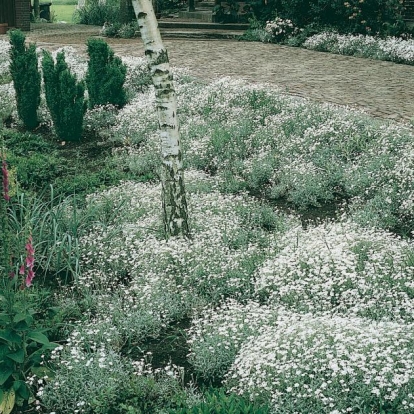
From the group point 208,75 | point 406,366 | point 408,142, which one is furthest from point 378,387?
point 208,75

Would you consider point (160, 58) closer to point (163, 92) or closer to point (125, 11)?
point (163, 92)

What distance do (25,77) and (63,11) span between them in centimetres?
3774

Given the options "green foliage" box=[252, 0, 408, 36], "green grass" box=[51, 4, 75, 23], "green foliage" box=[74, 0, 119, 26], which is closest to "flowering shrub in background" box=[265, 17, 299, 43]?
"green foliage" box=[252, 0, 408, 36]

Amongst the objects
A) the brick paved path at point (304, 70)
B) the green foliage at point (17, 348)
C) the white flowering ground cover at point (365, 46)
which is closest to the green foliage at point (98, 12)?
the brick paved path at point (304, 70)

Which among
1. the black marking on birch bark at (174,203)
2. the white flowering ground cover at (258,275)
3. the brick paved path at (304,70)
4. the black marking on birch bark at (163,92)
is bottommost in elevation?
the white flowering ground cover at (258,275)

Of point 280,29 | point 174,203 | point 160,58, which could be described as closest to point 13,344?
point 174,203

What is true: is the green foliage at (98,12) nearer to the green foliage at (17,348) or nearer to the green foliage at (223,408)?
the green foliage at (17,348)

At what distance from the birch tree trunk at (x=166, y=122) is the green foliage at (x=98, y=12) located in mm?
21358

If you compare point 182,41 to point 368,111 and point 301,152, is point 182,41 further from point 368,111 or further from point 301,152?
point 301,152

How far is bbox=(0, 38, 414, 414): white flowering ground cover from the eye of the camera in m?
4.45

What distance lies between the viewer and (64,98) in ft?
36.0

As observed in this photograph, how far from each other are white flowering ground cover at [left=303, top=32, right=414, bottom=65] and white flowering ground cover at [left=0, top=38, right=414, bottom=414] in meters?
6.61

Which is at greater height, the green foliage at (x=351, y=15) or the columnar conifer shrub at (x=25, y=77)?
the green foliage at (x=351, y=15)

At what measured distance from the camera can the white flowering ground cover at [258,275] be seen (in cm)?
445
